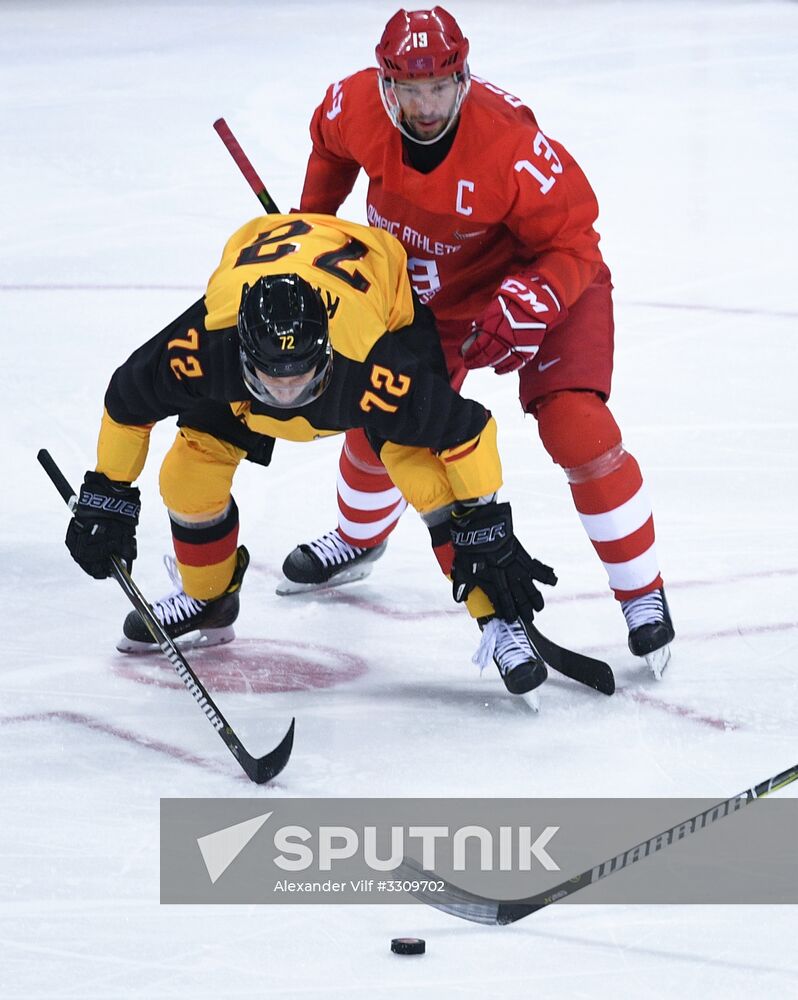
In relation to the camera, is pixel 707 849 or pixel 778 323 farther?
pixel 778 323

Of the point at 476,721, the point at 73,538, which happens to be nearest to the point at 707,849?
the point at 476,721

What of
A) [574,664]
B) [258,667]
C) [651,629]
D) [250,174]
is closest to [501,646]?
[574,664]

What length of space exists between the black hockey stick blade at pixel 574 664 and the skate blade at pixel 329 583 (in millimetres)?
553

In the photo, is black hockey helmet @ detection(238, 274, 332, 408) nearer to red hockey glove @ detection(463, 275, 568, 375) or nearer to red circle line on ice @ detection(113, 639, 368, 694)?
red hockey glove @ detection(463, 275, 568, 375)

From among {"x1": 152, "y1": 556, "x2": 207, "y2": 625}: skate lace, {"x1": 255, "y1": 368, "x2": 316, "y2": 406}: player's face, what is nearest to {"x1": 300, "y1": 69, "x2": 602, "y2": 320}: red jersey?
{"x1": 255, "y1": 368, "x2": 316, "y2": 406}: player's face

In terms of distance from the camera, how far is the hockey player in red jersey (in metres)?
2.63

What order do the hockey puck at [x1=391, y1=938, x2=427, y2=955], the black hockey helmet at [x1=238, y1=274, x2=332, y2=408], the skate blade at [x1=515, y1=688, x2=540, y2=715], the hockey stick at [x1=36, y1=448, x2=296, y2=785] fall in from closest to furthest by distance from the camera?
the hockey puck at [x1=391, y1=938, x2=427, y2=955] < the black hockey helmet at [x1=238, y1=274, x2=332, y2=408] < the hockey stick at [x1=36, y1=448, x2=296, y2=785] < the skate blade at [x1=515, y1=688, x2=540, y2=715]

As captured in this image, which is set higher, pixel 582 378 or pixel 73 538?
pixel 582 378

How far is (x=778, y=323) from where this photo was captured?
4582 mm

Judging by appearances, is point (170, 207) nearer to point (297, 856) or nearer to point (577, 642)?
point (577, 642)

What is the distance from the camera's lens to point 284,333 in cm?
231

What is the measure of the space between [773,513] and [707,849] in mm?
1338

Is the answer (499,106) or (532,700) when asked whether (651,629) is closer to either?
(532,700)

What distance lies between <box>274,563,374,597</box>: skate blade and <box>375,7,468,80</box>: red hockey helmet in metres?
1.12
